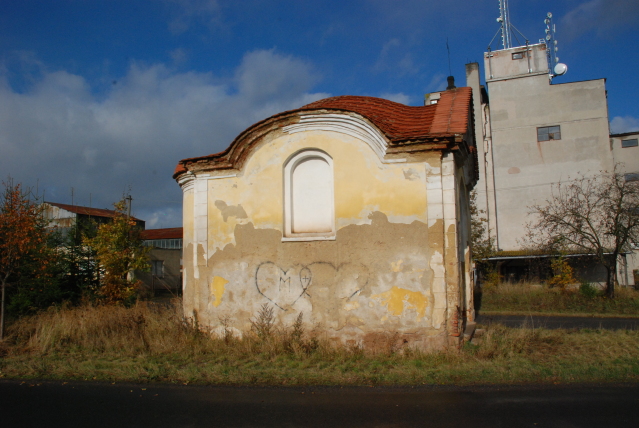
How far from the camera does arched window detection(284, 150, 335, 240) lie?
9.88 metres

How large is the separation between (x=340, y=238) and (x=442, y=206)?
211 cm

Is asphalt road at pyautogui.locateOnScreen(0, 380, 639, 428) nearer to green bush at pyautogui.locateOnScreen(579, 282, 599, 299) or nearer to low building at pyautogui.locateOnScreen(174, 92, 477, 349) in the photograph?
low building at pyautogui.locateOnScreen(174, 92, 477, 349)

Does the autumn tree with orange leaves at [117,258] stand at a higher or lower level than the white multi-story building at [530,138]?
lower

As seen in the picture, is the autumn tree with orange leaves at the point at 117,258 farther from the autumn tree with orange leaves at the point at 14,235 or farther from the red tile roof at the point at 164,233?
the red tile roof at the point at 164,233

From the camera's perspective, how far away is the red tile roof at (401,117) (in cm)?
906

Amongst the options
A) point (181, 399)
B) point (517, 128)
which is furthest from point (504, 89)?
point (181, 399)

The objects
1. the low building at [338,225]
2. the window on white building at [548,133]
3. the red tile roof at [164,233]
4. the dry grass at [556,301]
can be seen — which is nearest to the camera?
the low building at [338,225]

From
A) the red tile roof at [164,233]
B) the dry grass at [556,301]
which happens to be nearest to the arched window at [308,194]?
the dry grass at [556,301]

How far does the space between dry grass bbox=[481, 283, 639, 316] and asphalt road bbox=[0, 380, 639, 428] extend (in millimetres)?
13609

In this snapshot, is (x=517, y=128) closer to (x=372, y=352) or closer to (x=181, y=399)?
(x=372, y=352)

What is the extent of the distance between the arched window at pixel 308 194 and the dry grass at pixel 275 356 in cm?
209

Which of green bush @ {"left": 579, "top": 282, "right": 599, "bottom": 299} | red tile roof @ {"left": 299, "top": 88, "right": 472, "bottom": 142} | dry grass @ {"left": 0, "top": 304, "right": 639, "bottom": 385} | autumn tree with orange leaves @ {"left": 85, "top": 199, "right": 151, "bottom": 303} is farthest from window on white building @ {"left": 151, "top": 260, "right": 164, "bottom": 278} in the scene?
green bush @ {"left": 579, "top": 282, "right": 599, "bottom": 299}

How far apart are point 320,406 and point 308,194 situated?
16.0 ft

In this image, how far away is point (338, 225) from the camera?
9.45 metres
